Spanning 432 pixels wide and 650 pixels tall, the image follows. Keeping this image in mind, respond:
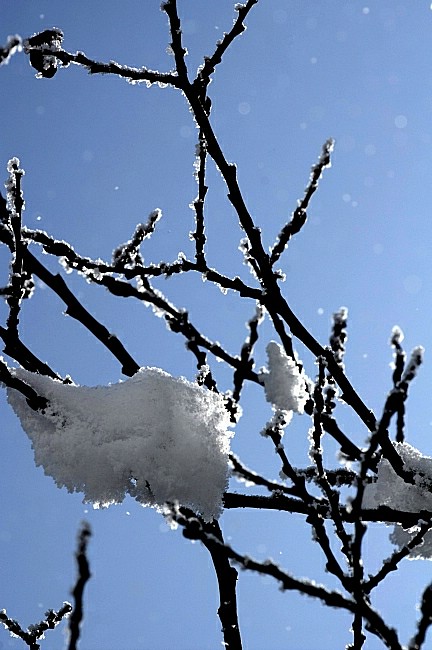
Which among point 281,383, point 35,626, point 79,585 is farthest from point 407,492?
point 35,626

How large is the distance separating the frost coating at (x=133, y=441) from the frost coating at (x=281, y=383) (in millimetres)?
294

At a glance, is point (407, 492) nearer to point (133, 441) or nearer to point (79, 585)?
point (133, 441)

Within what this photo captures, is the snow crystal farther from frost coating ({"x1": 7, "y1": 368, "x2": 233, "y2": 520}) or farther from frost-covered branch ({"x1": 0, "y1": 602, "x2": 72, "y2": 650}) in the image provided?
frost-covered branch ({"x1": 0, "y1": 602, "x2": 72, "y2": 650})

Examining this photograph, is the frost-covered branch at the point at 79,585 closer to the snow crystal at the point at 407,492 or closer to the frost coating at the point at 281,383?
the frost coating at the point at 281,383

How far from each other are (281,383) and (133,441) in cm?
50

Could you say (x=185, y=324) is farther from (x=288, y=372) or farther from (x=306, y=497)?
(x=306, y=497)

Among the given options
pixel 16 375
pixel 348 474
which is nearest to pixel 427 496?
pixel 348 474

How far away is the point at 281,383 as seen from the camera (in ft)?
5.08

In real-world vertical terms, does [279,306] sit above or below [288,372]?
above

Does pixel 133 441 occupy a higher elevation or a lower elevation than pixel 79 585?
higher

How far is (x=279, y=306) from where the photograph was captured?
1.99 m

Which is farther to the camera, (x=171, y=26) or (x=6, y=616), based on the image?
(x=6, y=616)

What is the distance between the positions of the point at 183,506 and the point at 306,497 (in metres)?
0.37

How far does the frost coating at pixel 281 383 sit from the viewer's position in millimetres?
1538
